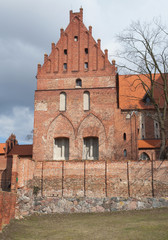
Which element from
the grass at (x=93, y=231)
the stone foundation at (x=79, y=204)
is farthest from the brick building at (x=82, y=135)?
the grass at (x=93, y=231)

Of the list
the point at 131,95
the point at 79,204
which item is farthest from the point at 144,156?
the point at 79,204

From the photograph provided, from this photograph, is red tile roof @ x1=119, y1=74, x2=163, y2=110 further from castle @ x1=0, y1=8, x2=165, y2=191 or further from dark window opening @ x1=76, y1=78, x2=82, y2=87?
dark window opening @ x1=76, y1=78, x2=82, y2=87

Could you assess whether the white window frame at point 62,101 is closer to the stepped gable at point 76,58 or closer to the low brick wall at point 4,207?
the stepped gable at point 76,58

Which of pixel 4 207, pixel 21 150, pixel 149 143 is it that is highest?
pixel 149 143

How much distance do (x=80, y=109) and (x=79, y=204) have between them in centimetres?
768

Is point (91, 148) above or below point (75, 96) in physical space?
below

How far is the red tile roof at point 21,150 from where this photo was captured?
25.3 metres

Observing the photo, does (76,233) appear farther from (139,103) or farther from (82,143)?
(139,103)

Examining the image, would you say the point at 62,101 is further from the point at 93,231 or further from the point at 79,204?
the point at 93,231

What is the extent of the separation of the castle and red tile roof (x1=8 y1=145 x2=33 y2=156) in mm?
2834

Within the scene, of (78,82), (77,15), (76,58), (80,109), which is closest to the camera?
(80,109)

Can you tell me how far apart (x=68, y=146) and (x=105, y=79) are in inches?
232

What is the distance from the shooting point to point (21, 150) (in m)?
26.2

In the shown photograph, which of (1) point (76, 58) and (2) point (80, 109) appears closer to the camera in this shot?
(2) point (80, 109)
